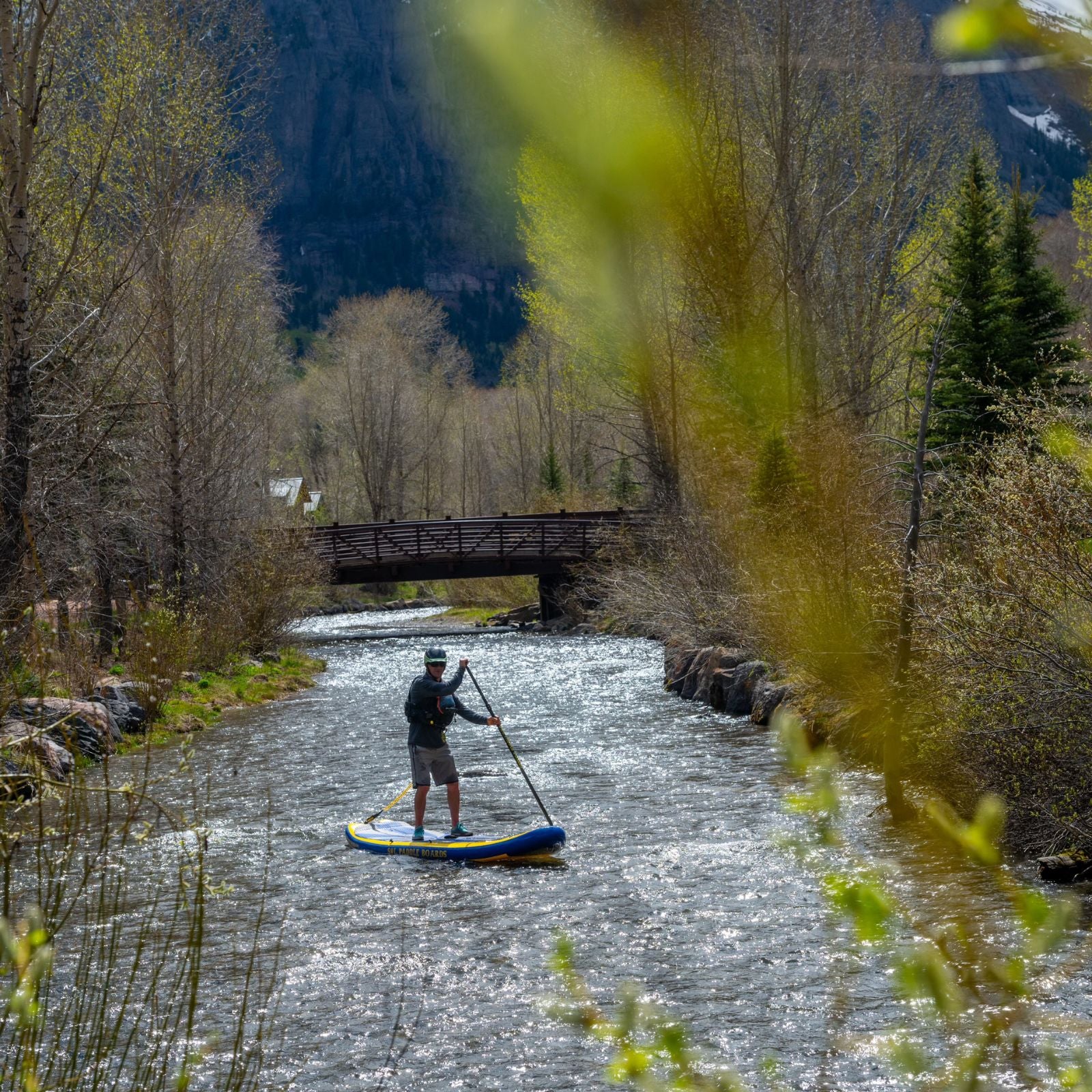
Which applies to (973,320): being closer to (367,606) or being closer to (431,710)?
(431,710)

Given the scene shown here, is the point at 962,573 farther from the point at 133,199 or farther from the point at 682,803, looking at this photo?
the point at 133,199

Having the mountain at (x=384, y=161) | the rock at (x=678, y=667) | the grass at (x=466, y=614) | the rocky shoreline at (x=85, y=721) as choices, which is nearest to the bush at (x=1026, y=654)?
the rocky shoreline at (x=85, y=721)

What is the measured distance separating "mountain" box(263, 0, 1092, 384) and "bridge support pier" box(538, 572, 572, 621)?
124 m

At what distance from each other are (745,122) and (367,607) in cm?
2917

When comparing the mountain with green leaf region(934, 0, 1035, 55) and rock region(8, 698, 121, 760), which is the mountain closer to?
rock region(8, 698, 121, 760)

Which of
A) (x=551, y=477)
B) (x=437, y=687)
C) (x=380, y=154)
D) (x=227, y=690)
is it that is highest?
(x=380, y=154)

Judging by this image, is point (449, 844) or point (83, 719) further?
point (83, 719)

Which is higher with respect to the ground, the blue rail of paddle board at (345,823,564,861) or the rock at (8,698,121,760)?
the rock at (8,698,121,760)

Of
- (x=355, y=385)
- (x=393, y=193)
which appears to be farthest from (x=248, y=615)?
(x=393, y=193)

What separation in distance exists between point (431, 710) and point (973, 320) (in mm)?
12864

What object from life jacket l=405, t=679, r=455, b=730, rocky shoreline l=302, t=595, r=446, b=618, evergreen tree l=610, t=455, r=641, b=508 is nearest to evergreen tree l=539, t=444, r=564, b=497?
evergreen tree l=610, t=455, r=641, b=508

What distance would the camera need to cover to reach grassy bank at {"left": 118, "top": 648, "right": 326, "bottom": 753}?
57.6 ft

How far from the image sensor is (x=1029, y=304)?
21.0 m

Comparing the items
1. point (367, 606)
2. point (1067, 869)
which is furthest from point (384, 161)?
point (1067, 869)
